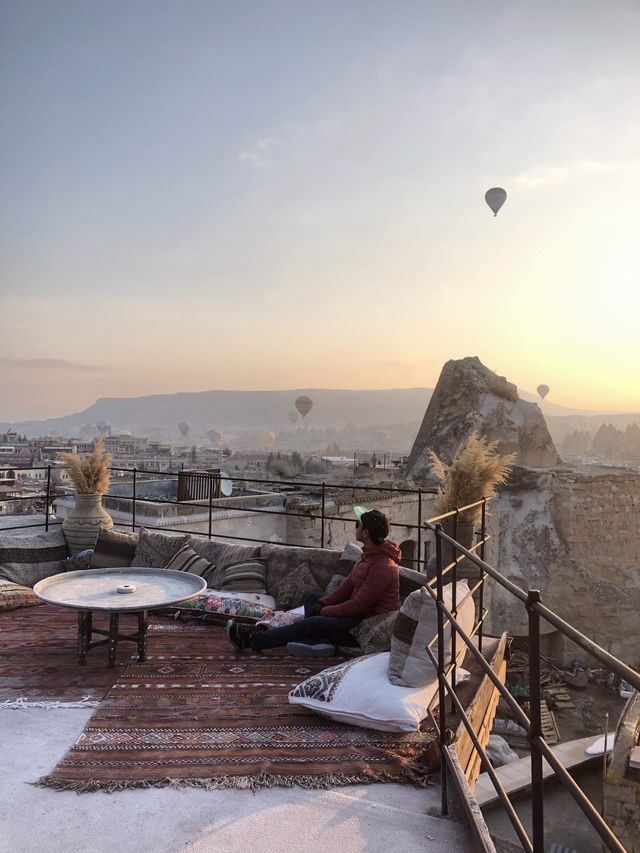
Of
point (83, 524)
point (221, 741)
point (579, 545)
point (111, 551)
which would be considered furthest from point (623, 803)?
point (221, 741)

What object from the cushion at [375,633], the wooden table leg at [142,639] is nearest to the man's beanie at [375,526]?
the cushion at [375,633]

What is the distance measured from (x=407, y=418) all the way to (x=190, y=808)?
111 m

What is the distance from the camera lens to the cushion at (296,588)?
507 centimetres

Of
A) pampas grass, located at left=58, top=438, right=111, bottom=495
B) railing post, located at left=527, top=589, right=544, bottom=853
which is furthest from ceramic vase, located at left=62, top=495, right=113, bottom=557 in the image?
railing post, located at left=527, top=589, right=544, bottom=853

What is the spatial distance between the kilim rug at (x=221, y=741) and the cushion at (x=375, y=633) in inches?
15.9

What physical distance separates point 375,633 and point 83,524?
12.0 ft

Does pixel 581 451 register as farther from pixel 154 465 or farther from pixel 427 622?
pixel 427 622

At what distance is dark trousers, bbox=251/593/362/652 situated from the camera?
Answer: 409cm

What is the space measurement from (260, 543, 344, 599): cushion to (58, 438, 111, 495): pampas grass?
2.05 m

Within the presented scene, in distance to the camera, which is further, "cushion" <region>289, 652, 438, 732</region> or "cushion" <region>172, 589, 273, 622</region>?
"cushion" <region>172, 589, 273, 622</region>

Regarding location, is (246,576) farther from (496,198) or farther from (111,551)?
(496,198)

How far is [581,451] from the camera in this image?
72750 mm

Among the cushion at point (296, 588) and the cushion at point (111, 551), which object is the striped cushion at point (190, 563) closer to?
the cushion at point (111, 551)

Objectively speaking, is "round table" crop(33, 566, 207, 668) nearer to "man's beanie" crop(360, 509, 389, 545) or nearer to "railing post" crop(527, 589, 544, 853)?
"man's beanie" crop(360, 509, 389, 545)
